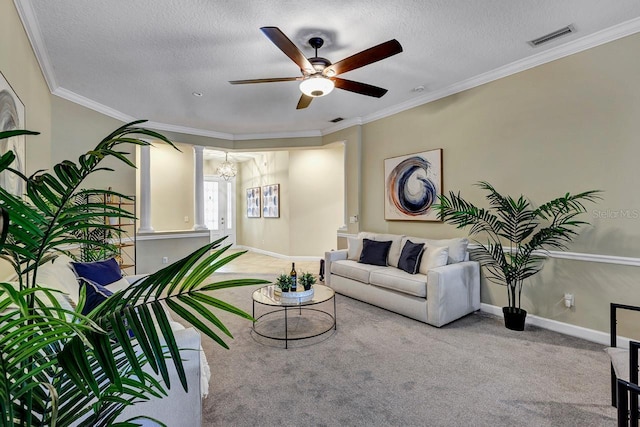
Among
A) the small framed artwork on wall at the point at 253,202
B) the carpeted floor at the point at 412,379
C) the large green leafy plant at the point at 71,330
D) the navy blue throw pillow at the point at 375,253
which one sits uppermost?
the small framed artwork on wall at the point at 253,202

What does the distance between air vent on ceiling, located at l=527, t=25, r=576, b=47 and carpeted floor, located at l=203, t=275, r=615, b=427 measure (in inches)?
109

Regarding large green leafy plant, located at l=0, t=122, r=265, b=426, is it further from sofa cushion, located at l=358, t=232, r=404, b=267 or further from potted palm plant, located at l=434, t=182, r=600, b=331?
sofa cushion, located at l=358, t=232, r=404, b=267

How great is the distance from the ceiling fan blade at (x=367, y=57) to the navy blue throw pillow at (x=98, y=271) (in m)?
2.61

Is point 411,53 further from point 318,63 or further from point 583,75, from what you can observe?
point 583,75

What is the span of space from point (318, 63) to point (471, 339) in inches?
115

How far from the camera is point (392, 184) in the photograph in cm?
476

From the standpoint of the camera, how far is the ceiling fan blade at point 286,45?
85.4 inches


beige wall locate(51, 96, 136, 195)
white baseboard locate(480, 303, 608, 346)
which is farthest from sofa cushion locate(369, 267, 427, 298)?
beige wall locate(51, 96, 136, 195)

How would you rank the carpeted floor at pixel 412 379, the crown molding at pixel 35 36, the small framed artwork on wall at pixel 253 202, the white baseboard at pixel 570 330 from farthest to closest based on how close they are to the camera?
the small framed artwork on wall at pixel 253 202 → the white baseboard at pixel 570 330 → the crown molding at pixel 35 36 → the carpeted floor at pixel 412 379

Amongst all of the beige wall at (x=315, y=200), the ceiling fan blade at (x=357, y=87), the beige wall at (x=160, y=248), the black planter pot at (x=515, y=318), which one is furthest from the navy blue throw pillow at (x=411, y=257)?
the beige wall at (x=160, y=248)

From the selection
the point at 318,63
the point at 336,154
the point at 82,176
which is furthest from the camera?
the point at 336,154

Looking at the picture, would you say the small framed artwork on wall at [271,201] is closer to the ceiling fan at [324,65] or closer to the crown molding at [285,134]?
the crown molding at [285,134]

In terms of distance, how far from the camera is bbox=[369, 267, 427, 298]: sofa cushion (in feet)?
10.9

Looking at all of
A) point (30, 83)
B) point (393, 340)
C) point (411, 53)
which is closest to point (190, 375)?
point (393, 340)
